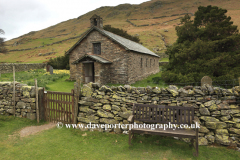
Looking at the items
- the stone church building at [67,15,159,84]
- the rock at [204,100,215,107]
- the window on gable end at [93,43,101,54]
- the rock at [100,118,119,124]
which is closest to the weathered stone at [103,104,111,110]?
the rock at [100,118,119,124]

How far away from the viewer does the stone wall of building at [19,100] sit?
7.62 meters

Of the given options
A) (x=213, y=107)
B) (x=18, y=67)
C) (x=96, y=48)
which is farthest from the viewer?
(x=18, y=67)

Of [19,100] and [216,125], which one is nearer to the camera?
[216,125]

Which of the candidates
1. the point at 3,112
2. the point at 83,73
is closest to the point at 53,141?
the point at 3,112

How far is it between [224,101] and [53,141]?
6.91 meters

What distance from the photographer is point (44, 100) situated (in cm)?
750

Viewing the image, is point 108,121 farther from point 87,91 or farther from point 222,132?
point 222,132

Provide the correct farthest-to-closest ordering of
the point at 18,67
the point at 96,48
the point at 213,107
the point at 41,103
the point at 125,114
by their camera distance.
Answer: the point at 18,67 < the point at 96,48 < the point at 41,103 < the point at 125,114 < the point at 213,107

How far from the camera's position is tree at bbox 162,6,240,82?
11.5m

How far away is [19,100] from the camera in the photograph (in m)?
7.97

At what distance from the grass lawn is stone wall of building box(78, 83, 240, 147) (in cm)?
55

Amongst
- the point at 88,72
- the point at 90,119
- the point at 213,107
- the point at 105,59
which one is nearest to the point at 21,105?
the point at 90,119

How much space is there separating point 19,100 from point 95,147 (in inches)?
224

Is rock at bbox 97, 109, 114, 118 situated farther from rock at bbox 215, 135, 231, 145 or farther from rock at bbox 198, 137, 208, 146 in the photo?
rock at bbox 215, 135, 231, 145
